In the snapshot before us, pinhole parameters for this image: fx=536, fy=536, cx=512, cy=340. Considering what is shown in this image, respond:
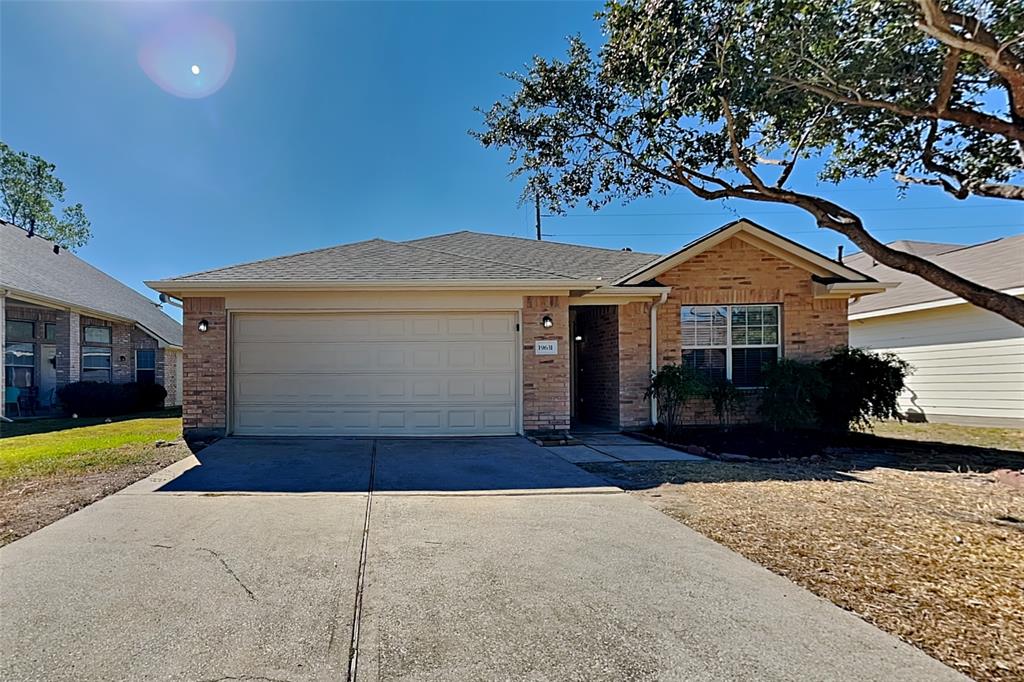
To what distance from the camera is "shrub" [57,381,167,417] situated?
15.0 meters

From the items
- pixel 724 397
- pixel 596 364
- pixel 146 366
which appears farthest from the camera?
pixel 146 366

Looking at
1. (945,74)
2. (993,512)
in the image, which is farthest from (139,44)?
(993,512)

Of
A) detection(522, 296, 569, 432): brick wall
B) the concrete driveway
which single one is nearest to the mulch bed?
the concrete driveway

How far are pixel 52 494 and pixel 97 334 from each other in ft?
46.4

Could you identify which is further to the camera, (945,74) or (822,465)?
(822,465)

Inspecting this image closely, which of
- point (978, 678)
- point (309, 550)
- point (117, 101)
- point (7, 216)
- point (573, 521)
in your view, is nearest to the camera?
point (978, 678)

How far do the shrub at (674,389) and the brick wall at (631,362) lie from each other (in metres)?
0.33

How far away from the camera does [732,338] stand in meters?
11.2

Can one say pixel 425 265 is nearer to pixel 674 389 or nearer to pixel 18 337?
pixel 674 389

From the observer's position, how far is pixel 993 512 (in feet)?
17.4

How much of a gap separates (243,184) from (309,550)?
46.3 feet

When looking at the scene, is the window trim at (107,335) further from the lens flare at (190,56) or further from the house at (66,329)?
the lens flare at (190,56)

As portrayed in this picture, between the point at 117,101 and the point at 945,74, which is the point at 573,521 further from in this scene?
the point at 117,101

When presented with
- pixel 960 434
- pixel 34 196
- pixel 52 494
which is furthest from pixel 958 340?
pixel 34 196
